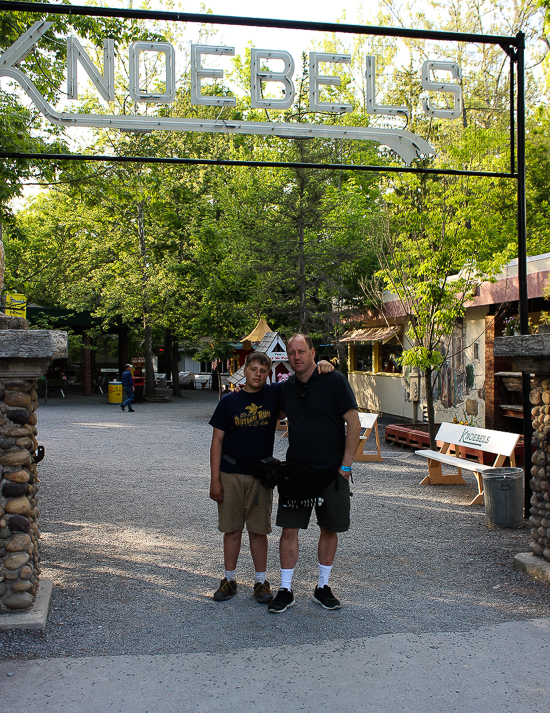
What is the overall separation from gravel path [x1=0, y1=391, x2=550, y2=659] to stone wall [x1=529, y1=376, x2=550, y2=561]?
338 millimetres

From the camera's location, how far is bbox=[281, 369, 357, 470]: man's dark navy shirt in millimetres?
4375

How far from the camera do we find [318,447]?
437 centimetres

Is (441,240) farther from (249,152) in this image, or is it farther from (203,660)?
(249,152)

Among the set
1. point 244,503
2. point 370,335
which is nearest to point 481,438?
point 244,503

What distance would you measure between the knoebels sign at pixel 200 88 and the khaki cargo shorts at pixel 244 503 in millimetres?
3555

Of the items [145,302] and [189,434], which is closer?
[189,434]

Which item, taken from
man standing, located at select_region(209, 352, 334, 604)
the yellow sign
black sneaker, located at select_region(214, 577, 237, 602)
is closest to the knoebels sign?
the yellow sign

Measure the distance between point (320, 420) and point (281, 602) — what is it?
1305mm

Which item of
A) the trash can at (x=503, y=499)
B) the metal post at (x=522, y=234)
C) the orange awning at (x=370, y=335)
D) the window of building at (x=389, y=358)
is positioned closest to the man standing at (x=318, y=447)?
the trash can at (x=503, y=499)

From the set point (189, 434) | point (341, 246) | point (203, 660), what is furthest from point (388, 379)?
point (203, 660)

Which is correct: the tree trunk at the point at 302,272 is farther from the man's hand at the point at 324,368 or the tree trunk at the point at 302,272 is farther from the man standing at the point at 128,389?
the man's hand at the point at 324,368

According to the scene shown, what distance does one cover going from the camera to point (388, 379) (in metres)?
19.0

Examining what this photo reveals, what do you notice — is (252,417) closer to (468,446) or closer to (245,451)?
(245,451)

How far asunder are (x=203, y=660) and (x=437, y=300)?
26.8ft
